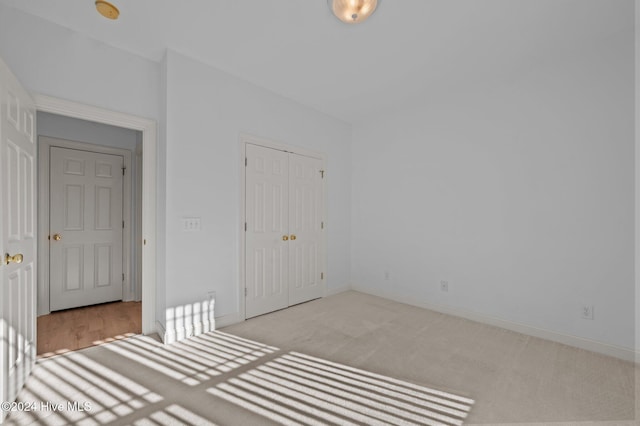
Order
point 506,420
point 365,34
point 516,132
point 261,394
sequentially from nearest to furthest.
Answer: point 506,420
point 261,394
point 365,34
point 516,132

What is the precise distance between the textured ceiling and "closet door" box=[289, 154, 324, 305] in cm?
120

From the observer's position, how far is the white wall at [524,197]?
8.07 ft

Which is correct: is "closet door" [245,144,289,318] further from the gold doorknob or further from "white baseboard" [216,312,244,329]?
the gold doorknob

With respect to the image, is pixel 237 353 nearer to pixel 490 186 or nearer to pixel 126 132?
pixel 490 186

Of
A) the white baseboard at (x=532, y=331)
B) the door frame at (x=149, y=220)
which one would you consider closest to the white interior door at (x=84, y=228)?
the door frame at (x=149, y=220)

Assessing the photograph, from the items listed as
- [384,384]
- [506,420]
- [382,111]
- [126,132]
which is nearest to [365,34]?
[382,111]

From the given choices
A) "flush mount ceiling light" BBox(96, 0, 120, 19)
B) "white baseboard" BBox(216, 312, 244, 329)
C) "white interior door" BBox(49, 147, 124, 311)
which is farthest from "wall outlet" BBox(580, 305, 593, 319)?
"white interior door" BBox(49, 147, 124, 311)

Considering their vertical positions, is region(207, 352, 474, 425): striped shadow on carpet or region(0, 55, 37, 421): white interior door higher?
region(0, 55, 37, 421): white interior door

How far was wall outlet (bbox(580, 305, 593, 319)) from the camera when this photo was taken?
8.38ft

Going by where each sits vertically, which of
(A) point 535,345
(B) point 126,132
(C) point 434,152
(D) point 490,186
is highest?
(B) point 126,132

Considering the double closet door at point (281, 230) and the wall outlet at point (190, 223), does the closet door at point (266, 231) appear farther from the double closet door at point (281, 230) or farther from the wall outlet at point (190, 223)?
the wall outlet at point (190, 223)

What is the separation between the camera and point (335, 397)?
6.15ft

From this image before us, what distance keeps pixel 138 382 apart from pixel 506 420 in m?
2.42

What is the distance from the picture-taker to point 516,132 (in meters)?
2.98
